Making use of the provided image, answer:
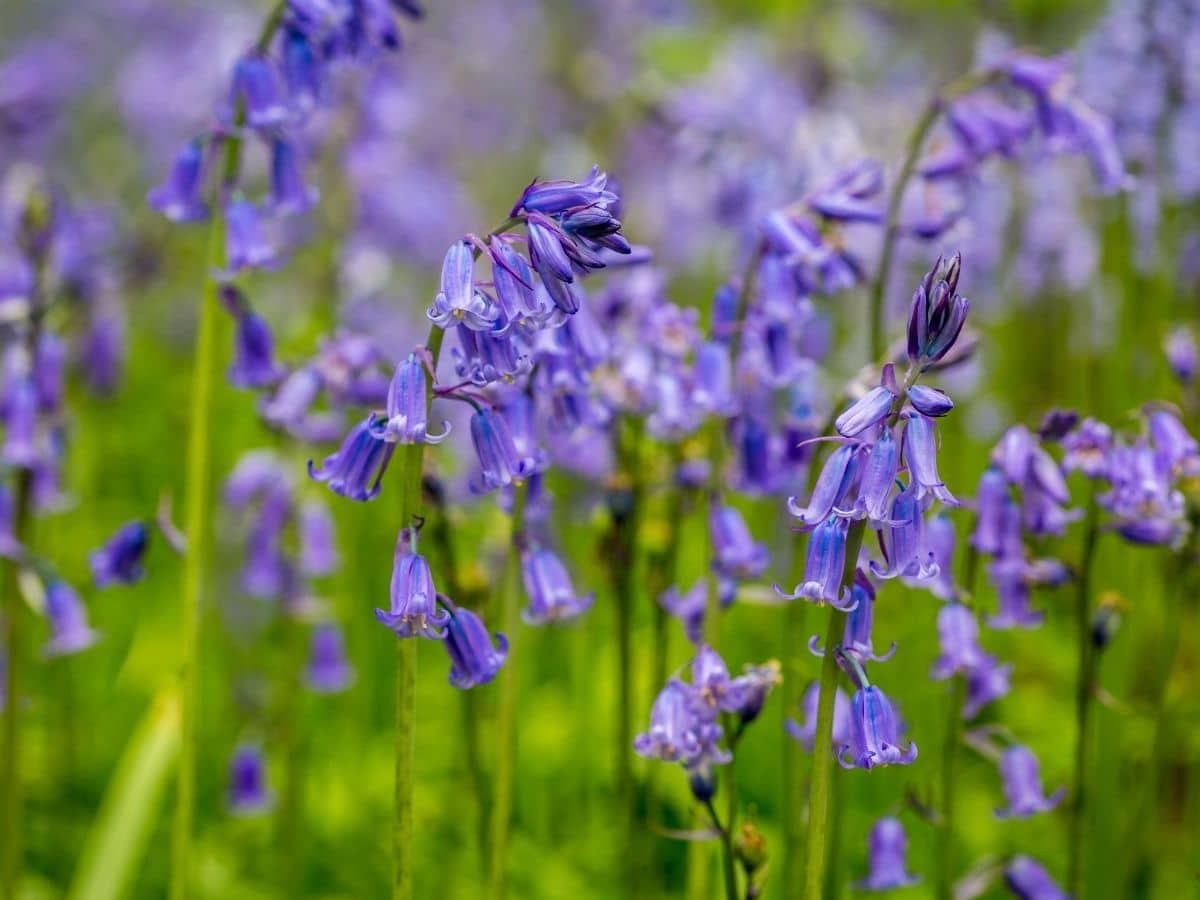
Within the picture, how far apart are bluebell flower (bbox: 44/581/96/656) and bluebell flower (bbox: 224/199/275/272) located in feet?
3.51

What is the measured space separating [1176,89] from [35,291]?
393cm

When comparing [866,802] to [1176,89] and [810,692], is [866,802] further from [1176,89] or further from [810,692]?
[1176,89]

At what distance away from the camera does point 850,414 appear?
1853mm

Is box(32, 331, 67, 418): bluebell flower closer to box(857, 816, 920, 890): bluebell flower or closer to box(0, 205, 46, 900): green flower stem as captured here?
box(0, 205, 46, 900): green flower stem

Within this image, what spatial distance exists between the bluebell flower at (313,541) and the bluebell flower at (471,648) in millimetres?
1962

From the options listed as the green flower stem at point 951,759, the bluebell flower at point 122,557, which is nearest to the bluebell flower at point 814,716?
the green flower stem at point 951,759

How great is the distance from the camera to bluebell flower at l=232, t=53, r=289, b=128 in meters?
3.03

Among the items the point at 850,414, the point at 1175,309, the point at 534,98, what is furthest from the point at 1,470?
the point at 534,98

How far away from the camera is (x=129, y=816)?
357 centimetres

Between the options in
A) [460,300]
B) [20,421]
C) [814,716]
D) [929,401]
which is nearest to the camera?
[929,401]

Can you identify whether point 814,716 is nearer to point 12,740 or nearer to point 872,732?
point 872,732

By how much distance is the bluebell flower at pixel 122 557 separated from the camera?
3.24 metres

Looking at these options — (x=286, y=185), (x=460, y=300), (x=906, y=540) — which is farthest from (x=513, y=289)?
(x=286, y=185)

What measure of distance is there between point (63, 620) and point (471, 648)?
5.77ft
